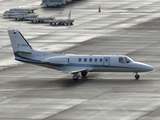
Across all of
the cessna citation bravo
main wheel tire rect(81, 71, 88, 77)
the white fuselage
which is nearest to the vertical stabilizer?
the cessna citation bravo

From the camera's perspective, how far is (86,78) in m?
58.6

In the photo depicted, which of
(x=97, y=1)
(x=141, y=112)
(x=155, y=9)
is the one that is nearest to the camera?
(x=141, y=112)

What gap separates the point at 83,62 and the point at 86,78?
204 centimetres

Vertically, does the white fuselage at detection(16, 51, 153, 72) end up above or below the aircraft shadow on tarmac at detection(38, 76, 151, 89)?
above

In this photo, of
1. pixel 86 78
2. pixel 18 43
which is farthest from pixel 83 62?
pixel 18 43

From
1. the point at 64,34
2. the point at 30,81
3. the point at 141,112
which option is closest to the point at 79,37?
the point at 64,34

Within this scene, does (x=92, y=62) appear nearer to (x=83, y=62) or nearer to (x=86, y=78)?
(x=83, y=62)

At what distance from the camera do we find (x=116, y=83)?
2200 inches

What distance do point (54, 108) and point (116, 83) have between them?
11.5m

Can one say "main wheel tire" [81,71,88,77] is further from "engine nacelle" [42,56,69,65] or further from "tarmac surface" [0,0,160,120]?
"engine nacelle" [42,56,69,65]

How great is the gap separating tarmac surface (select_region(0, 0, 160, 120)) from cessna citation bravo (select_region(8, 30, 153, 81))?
125cm

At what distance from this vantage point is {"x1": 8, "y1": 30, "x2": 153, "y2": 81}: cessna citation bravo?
57.0 meters

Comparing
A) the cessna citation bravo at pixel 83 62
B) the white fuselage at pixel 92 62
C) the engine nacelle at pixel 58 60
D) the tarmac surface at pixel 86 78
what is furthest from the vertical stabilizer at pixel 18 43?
the tarmac surface at pixel 86 78

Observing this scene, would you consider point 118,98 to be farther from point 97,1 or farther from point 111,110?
point 97,1
